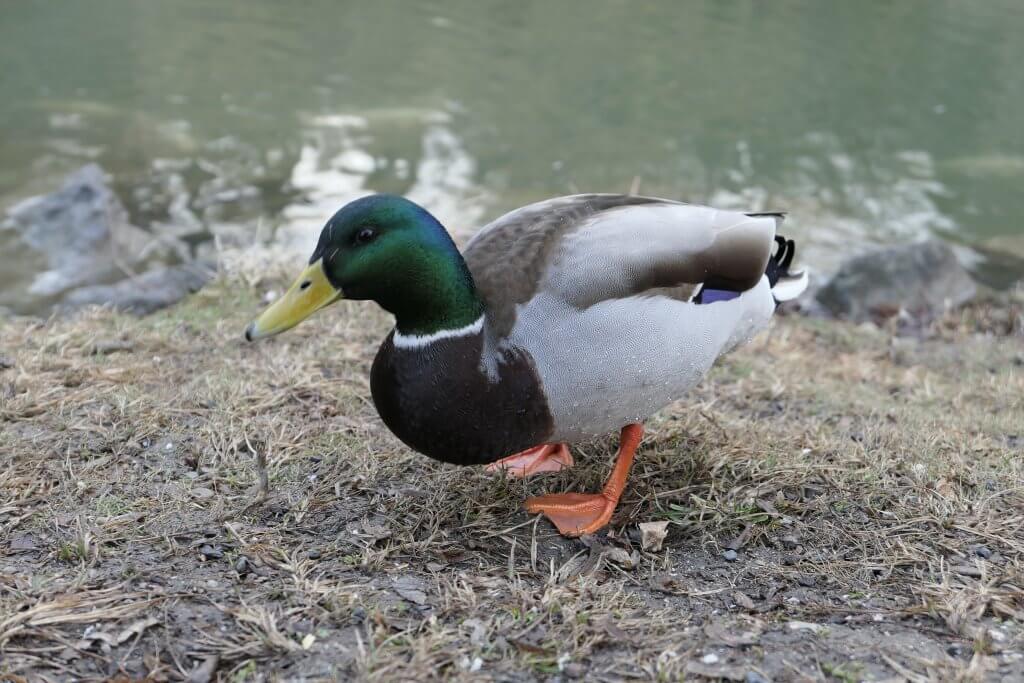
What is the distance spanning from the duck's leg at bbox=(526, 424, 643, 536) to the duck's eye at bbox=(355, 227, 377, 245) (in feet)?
3.03

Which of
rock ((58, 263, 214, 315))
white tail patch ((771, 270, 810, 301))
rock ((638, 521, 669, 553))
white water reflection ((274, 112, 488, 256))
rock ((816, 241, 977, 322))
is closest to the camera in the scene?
rock ((638, 521, 669, 553))

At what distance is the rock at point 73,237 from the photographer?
21.6 ft

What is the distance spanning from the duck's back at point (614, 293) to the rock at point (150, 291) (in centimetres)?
270

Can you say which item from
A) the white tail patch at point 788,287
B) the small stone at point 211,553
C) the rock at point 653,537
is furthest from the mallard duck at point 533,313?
the small stone at point 211,553

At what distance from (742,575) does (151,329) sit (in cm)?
281

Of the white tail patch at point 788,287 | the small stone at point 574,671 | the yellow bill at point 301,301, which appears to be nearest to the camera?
the small stone at point 574,671

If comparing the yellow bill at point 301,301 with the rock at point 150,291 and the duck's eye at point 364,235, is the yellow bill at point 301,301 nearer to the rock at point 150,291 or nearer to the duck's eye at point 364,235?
the duck's eye at point 364,235

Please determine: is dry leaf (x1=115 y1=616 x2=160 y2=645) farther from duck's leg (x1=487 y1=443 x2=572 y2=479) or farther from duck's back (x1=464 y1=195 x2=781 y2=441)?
duck's leg (x1=487 y1=443 x2=572 y2=479)

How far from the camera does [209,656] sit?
220 centimetres

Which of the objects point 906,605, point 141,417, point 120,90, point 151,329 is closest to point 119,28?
point 120,90

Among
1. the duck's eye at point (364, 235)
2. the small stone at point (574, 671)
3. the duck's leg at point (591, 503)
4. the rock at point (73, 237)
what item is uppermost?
the duck's eye at point (364, 235)

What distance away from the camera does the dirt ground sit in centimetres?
223

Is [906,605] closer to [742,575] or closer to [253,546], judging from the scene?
[742,575]

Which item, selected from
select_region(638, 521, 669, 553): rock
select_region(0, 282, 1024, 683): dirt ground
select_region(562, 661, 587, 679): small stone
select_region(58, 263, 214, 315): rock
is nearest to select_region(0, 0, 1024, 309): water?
select_region(58, 263, 214, 315): rock
